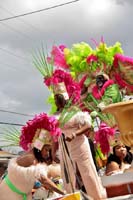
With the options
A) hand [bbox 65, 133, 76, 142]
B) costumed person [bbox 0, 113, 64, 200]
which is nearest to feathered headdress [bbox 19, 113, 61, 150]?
costumed person [bbox 0, 113, 64, 200]

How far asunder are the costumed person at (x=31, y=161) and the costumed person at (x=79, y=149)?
0.30m

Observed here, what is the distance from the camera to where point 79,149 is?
4125 millimetres

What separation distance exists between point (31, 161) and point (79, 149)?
0.62 metres

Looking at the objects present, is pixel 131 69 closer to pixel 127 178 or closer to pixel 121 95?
pixel 121 95

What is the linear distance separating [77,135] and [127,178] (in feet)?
5.24

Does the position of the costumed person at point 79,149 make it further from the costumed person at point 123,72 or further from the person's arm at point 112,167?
the costumed person at point 123,72

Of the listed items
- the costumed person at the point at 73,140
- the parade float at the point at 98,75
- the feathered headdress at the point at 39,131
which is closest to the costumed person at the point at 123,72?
the parade float at the point at 98,75

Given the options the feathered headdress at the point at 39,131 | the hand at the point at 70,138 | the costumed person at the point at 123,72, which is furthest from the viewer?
the costumed person at the point at 123,72

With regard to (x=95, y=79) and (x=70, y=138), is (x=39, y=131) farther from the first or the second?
(x=95, y=79)

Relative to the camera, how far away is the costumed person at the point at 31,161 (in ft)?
11.7

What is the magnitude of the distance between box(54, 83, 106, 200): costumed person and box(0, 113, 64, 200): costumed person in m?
0.30

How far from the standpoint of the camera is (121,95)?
13.7ft

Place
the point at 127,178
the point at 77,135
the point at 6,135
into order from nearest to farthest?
the point at 127,178 < the point at 6,135 < the point at 77,135

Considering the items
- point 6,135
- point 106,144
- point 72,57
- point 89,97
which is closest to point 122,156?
point 106,144
